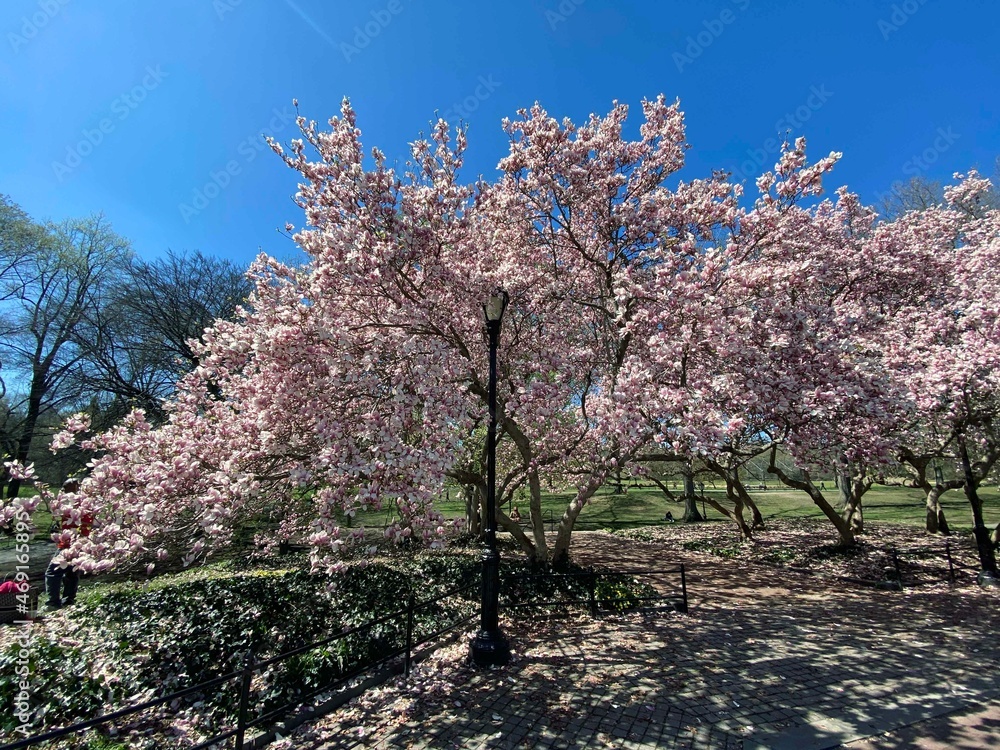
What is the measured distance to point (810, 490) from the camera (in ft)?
45.5

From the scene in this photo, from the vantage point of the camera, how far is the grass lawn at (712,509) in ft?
94.6

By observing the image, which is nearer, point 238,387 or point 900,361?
point 238,387

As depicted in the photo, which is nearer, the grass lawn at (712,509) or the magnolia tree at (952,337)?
the magnolia tree at (952,337)

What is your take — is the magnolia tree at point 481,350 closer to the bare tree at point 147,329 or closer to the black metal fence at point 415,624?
the black metal fence at point 415,624

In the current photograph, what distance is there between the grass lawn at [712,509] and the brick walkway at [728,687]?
18326 mm

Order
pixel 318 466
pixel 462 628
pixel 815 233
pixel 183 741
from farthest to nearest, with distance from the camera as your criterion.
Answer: pixel 815 233 → pixel 462 628 → pixel 318 466 → pixel 183 741

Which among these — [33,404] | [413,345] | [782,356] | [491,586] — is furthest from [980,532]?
[33,404]

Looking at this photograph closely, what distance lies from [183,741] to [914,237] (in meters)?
20.1

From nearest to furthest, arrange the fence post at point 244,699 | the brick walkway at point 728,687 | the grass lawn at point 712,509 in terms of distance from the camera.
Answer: the fence post at point 244,699 → the brick walkway at point 728,687 → the grass lawn at point 712,509

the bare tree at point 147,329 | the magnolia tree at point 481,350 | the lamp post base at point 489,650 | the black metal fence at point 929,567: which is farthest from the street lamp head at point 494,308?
the bare tree at point 147,329

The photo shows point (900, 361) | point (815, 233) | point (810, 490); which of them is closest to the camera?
point (900, 361)

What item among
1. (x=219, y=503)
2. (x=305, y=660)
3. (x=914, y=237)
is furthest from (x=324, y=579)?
(x=914, y=237)

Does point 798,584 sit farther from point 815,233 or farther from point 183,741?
point 183,741

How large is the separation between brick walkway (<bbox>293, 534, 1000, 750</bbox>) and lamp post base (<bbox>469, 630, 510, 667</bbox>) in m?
0.20
